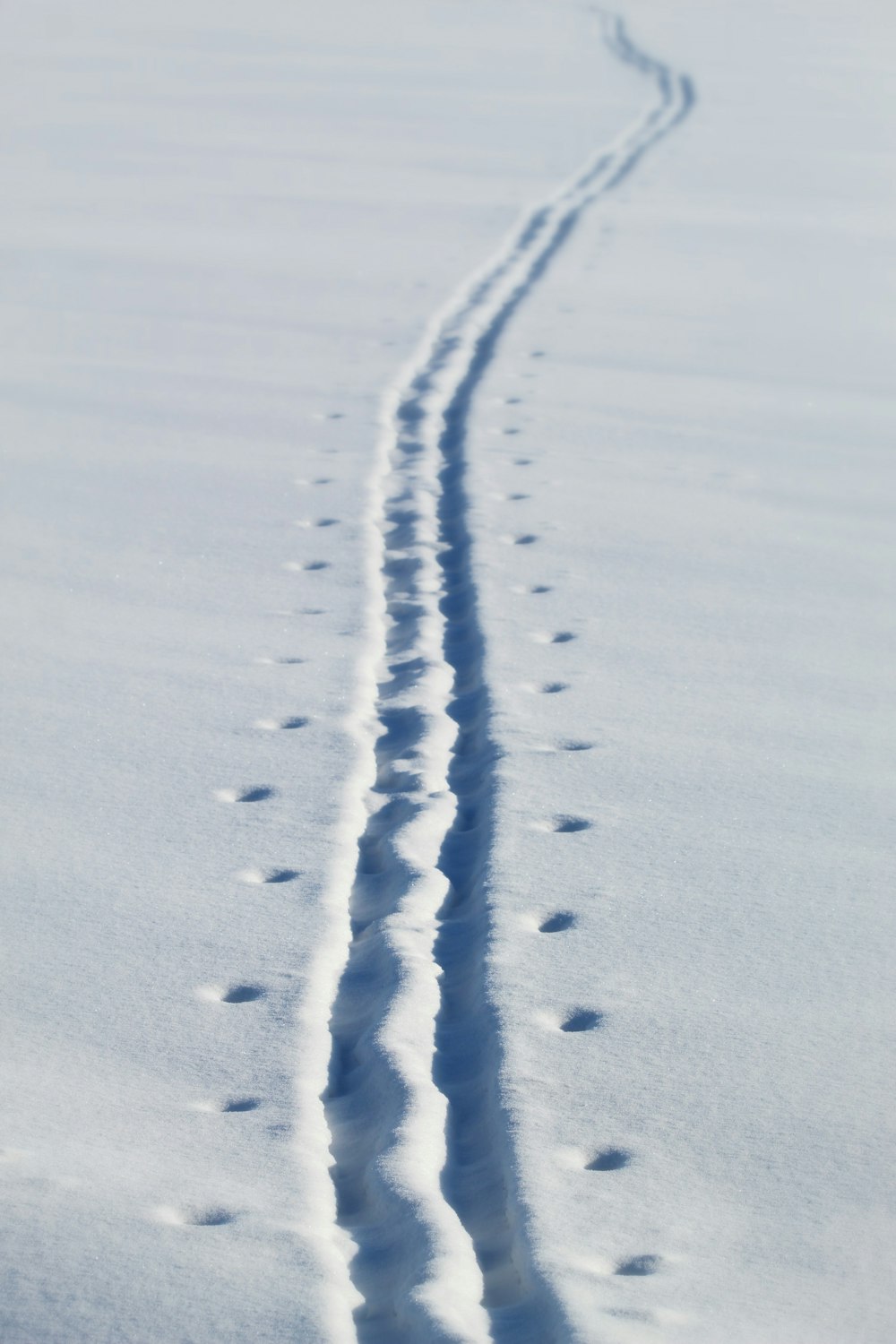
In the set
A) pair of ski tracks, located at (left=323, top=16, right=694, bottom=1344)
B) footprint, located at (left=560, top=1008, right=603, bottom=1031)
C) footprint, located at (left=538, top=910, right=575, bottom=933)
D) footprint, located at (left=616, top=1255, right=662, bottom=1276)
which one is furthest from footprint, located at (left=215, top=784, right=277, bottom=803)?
footprint, located at (left=616, top=1255, right=662, bottom=1276)

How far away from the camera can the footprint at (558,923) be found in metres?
2.11

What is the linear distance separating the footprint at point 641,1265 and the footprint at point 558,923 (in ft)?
1.94

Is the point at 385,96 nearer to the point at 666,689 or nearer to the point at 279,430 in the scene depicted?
the point at 279,430

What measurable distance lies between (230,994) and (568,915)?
439mm

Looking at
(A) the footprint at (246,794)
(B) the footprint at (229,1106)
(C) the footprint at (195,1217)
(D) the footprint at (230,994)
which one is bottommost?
(C) the footprint at (195,1217)

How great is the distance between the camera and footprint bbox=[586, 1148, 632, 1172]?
1677 millimetres

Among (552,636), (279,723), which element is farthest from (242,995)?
(552,636)

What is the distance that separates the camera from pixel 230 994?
1963mm

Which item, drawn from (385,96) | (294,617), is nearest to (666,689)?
(294,617)

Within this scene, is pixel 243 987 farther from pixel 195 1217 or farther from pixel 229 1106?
pixel 195 1217

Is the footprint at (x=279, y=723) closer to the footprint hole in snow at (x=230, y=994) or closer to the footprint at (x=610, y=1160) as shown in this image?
the footprint hole in snow at (x=230, y=994)

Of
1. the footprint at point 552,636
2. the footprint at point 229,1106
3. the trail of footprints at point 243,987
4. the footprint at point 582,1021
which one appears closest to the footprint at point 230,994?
the trail of footprints at point 243,987

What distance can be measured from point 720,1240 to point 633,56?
13.2 meters

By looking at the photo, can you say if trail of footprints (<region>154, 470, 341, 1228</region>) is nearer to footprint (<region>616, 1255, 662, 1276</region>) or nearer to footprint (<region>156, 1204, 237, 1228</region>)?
footprint (<region>156, 1204, 237, 1228</region>)
